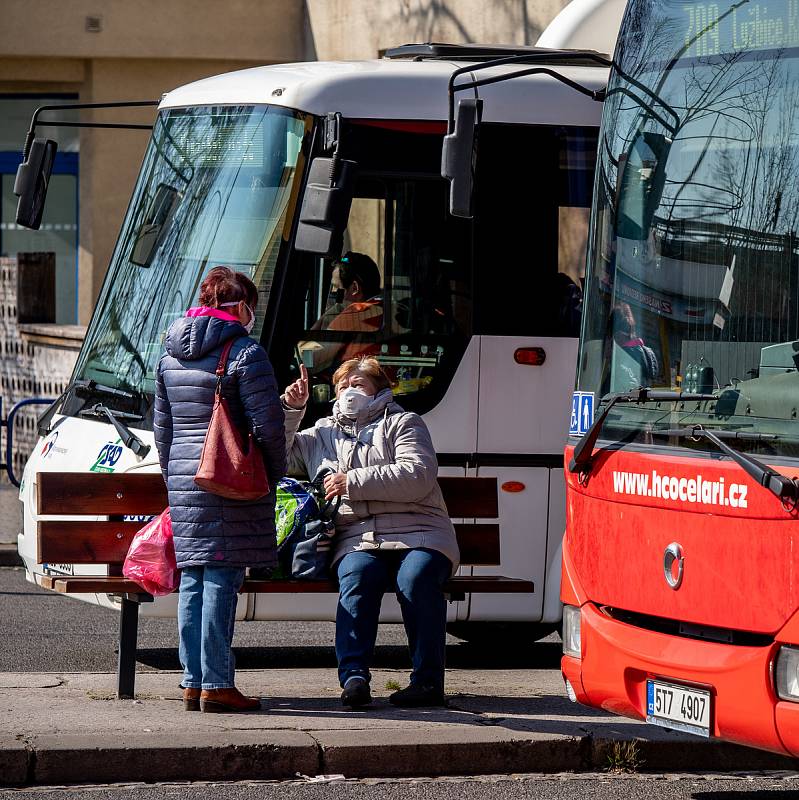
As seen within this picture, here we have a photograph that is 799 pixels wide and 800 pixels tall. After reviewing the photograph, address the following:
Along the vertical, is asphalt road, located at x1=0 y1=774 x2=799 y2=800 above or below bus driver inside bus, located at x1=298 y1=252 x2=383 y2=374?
below

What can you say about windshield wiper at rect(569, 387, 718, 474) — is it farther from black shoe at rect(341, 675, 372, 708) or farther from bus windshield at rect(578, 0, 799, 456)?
black shoe at rect(341, 675, 372, 708)

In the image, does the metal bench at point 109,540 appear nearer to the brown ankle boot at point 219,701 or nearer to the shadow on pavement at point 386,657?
the brown ankle boot at point 219,701

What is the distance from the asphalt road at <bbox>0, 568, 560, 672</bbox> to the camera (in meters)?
9.00

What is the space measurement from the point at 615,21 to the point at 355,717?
15.6 ft

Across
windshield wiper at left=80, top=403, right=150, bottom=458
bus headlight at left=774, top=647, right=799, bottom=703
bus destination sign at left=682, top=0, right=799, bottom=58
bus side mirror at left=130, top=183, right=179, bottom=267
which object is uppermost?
bus destination sign at left=682, top=0, right=799, bottom=58

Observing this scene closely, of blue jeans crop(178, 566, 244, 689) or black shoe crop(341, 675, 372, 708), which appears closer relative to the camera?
blue jeans crop(178, 566, 244, 689)

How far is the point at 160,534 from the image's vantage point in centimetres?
709

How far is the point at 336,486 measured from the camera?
733 centimetres

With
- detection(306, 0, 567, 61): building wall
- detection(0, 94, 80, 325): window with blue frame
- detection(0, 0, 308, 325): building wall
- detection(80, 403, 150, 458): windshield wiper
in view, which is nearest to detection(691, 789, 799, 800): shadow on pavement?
detection(80, 403, 150, 458): windshield wiper

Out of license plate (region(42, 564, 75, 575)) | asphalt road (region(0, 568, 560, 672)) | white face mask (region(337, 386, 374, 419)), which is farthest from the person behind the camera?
asphalt road (region(0, 568, 560, 672))

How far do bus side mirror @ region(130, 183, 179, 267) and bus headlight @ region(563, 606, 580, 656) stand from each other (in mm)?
3547

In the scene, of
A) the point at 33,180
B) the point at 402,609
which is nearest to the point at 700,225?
the point at 402,609

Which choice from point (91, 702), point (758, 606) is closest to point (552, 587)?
point (91, 702)

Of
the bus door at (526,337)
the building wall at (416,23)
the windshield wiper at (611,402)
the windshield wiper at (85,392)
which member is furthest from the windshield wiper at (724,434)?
the building wall at (416,23)
